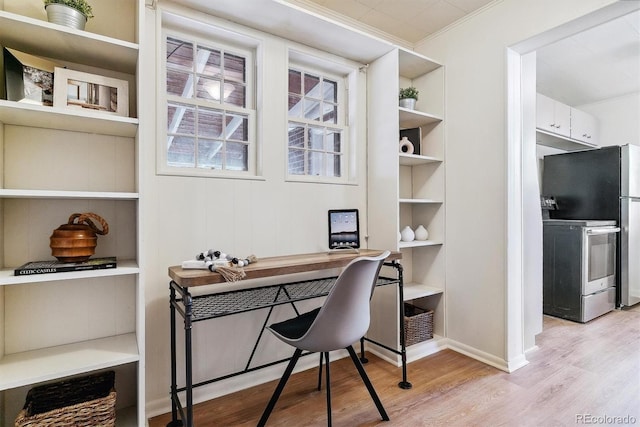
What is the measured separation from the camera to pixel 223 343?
2111mm

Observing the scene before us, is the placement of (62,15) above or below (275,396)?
above

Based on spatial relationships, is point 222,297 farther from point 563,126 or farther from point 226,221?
point 563,126

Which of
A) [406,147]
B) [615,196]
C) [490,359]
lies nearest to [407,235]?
[406,147]

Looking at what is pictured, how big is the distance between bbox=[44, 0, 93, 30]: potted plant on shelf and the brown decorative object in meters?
0.88

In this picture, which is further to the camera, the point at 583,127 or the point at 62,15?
the point at 583,127

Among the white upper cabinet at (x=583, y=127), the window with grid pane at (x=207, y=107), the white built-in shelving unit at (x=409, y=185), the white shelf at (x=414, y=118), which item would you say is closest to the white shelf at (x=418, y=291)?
the white built-in shelving unit at (x=409, y=185)

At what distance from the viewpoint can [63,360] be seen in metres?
1.48

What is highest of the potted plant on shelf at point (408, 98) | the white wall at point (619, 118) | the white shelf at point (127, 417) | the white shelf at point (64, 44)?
the white wall at point (619, 118)

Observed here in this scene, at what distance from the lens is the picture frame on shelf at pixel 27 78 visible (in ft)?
4.69

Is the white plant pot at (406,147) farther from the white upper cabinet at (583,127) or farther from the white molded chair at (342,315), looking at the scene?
the white upper cabinet at (583,127)

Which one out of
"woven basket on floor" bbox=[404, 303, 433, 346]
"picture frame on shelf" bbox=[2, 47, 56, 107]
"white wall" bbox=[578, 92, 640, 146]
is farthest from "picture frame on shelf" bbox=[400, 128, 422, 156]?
"white wall" bbox=[578, 92, 640, 146]

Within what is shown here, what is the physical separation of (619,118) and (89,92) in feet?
19.9

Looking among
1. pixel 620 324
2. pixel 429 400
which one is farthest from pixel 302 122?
pixel 620 324

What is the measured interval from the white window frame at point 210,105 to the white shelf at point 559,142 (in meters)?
3.32
